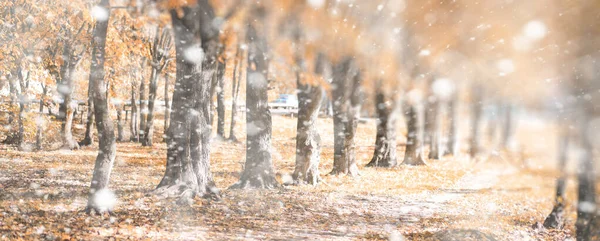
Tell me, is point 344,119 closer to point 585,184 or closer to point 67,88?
point 585,184

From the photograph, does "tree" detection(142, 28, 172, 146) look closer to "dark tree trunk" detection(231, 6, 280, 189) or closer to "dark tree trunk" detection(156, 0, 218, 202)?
"dark tree trunk" detection(231, 6, 280, 189)

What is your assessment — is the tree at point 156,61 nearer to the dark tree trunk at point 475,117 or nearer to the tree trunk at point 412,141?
the tree trunk at point 412,141

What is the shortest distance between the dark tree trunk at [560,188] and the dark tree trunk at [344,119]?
7143 mm

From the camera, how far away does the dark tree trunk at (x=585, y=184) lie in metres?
5.77

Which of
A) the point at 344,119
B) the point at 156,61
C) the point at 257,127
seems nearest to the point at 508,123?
the point at 344,119

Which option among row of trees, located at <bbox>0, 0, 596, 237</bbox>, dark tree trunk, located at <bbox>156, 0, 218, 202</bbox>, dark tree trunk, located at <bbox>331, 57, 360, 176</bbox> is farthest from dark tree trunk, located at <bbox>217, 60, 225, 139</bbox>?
dark tree trunk, located at <bbox>156, 0, 218, 202</bbox>

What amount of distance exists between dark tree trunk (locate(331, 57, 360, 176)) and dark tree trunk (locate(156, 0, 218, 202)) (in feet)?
20.3

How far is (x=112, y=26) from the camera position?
15453 mm

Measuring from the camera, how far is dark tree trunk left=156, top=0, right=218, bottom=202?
9258 millimetres

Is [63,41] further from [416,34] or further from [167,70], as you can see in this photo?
[416,34]

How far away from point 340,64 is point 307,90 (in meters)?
3.52

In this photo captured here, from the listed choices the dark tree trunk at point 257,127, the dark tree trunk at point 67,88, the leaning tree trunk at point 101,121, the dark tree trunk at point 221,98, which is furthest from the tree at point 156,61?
the leaning tree trunk at point 101,121

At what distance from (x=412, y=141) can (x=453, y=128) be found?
14.2ft

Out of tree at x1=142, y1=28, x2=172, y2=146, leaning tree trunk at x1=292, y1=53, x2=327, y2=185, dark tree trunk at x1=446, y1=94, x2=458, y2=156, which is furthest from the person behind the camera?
dark tree trunk at x1=446, y1=94, x2=458, y2=156
